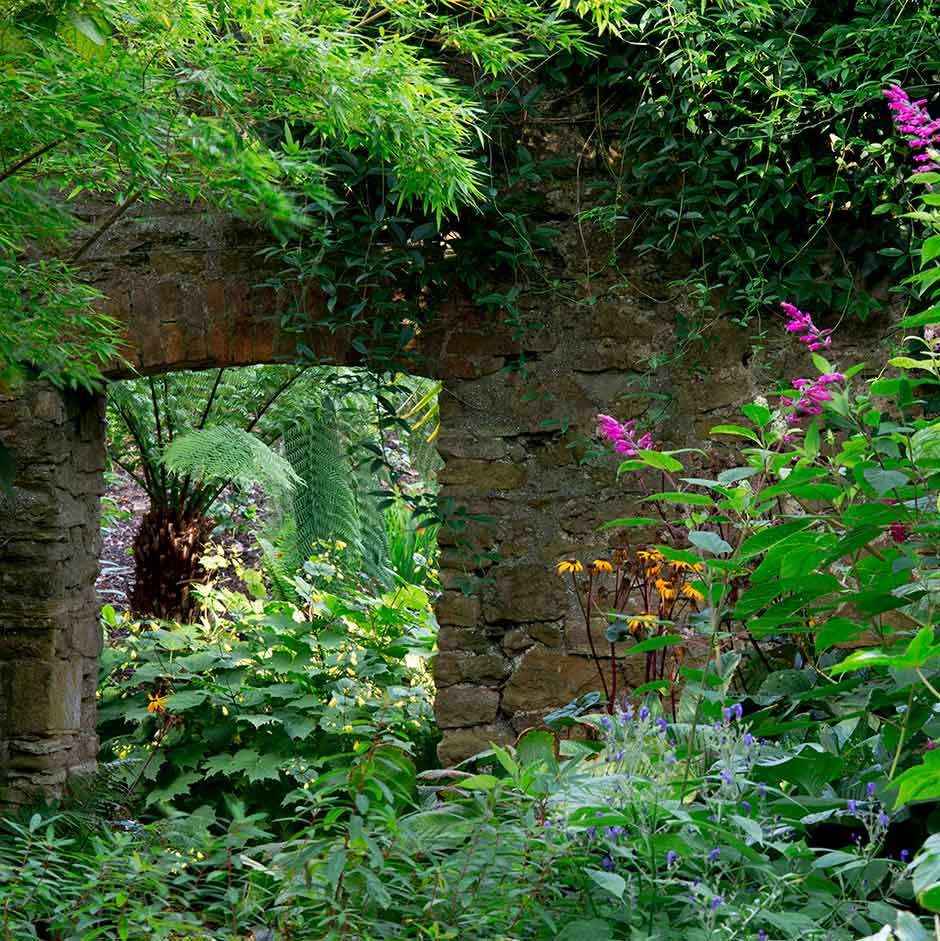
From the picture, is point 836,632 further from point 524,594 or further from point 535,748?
point 524,594

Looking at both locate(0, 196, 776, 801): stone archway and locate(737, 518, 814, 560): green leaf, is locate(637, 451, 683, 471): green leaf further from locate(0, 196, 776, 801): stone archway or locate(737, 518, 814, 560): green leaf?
locate(0, 196, 776, 801): stone archway

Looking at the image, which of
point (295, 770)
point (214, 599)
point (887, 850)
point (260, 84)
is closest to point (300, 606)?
Result: point (214, 599)

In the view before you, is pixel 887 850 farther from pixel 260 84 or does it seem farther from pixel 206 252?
pixel 206 252

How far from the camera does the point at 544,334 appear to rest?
382cm

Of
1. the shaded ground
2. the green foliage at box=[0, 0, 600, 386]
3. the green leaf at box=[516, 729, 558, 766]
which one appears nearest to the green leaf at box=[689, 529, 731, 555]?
the green leaf at box=[516, 729, 558, 766]

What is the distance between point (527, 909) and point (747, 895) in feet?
0.90

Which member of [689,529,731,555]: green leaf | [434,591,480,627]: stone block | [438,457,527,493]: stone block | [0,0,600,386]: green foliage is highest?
[0,0,600,386]: green foliage

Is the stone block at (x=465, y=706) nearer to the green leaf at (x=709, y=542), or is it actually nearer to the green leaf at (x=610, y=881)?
the green leaf at (x=709, y=542)

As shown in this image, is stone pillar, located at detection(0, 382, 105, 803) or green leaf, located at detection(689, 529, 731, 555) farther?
stone pillar, located at detection(0, 382, 105, 803)

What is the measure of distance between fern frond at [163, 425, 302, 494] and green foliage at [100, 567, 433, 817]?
587mm

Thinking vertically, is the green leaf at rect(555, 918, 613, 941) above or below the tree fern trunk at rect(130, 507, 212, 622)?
below

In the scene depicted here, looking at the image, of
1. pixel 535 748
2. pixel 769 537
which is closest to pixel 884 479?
pixel 769 537

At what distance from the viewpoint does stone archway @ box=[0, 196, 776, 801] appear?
149 inches

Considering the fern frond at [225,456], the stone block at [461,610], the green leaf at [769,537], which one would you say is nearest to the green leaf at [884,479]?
the green leaf at [769,537]
